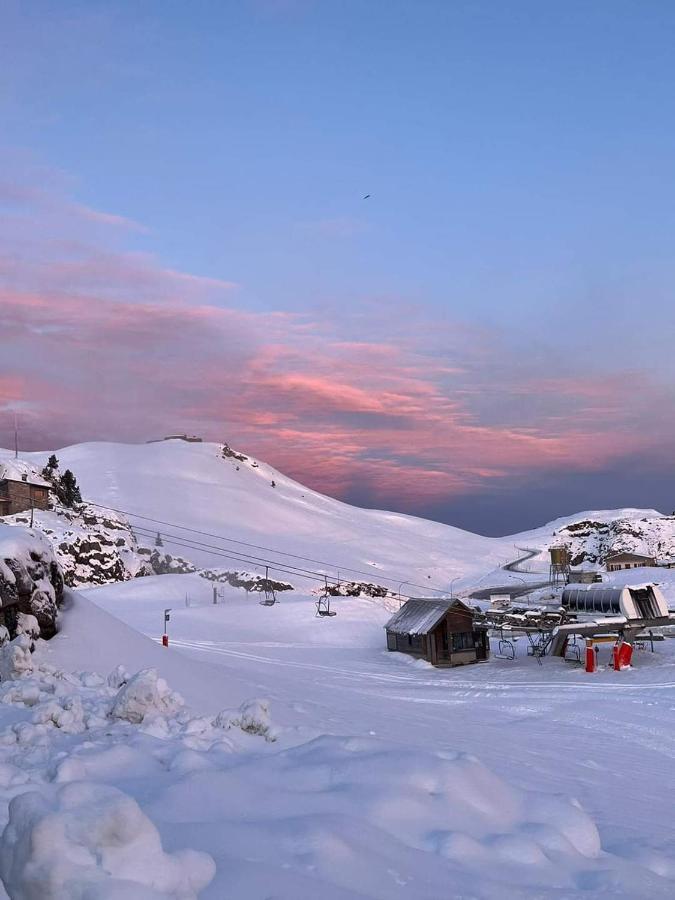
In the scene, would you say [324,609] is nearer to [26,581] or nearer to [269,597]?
[269,597]

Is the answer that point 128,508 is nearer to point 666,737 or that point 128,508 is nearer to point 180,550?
point 180,550

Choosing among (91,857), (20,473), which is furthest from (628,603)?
(20,473)

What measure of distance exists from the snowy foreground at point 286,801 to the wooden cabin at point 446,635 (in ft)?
70.0

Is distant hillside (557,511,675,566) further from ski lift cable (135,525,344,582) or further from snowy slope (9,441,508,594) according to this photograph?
ski lift cable (135,525,344,582)

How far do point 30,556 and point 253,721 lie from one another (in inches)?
330

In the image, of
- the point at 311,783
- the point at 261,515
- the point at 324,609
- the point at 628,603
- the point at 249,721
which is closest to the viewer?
the point at 311,783

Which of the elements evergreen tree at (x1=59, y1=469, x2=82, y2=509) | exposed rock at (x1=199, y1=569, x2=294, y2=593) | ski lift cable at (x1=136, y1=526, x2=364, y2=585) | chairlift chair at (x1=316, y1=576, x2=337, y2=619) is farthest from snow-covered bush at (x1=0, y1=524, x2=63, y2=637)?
evergreen tree at (x1=59, y1=469, x2=82, y2=509)

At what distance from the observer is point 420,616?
3741 centimetres

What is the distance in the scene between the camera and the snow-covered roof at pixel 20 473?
246 feet

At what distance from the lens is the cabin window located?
3606 centimetres

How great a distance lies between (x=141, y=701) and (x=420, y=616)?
98.3 ft

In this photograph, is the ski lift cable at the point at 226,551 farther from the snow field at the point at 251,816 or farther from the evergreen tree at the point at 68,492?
the snow field at the point at 251,816

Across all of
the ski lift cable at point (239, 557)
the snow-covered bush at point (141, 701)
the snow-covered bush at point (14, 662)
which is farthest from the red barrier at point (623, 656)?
the ski lift cable at point (239, 557)

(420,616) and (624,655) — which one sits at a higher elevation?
(624,655)
